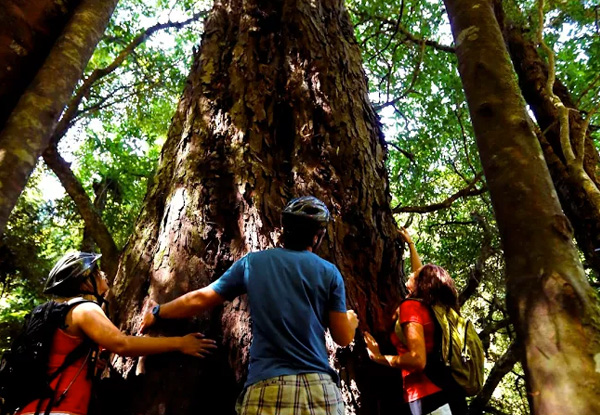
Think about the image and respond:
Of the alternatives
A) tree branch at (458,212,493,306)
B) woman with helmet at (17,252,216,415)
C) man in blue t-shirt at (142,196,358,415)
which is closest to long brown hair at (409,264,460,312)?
man in blue t-shirt at (142,196,358,415)

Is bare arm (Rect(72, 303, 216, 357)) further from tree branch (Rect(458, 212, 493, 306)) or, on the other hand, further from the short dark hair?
tree branch (Rect(458, 212, 493, 306))

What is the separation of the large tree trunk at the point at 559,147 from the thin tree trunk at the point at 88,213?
5.54 meters

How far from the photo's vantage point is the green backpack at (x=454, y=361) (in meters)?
2.70

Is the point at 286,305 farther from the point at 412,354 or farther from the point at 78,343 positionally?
the point at 78,343

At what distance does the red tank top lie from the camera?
2328 millimetres

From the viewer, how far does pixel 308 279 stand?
2328mm

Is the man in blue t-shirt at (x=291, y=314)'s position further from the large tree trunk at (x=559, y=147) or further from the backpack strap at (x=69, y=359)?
the large tree trunk at (x=559, y=147)

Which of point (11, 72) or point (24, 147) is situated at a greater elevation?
point (11, 72)

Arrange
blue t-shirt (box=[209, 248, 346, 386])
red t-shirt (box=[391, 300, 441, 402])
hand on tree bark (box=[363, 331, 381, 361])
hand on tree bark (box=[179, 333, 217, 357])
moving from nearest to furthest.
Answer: blue t-shirt (box=[209, 248, 346, 386]) → hand on tree bark (box=[179, 333, 217, 357]) → red t-shirt (box=[391, 300, 441, 402]) → hand on tree bark (box=[363, 331, 381, 361])

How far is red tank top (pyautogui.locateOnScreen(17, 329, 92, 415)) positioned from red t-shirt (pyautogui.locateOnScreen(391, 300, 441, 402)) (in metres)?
1.90

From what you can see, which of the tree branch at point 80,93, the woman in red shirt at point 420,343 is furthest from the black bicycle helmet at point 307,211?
the tree branch at point 80,93

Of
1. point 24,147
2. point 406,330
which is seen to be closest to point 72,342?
point 24,147

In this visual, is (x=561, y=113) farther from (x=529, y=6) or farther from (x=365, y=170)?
(x=529, y=6)

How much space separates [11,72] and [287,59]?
2.60 metres
